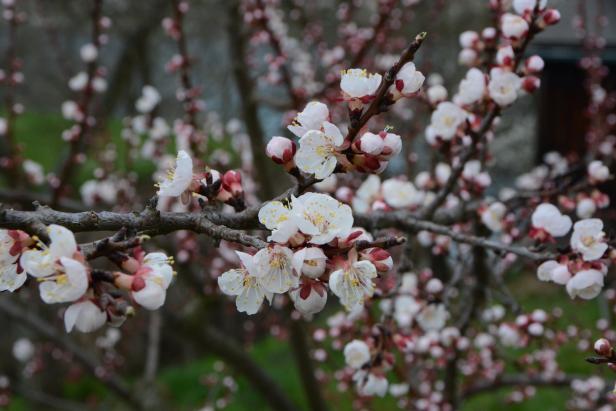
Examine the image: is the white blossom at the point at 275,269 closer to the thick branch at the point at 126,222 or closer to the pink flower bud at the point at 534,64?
the thick branch at the point at 126,222

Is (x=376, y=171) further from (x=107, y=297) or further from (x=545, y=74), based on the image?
(x=545, y=74)

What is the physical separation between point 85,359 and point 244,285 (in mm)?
2733

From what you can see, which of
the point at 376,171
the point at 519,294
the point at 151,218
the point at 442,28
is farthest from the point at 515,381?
the point at 442,28

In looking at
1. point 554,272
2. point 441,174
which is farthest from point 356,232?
point 441,174

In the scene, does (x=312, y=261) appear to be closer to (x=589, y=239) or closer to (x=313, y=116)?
(x=313, y=116)

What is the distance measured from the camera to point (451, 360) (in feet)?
8.86

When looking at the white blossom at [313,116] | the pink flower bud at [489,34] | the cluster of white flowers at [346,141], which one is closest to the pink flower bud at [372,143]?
the cluster of white flowers at [346,141]

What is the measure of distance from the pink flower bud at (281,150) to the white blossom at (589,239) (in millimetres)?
681

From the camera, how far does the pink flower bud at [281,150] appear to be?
45.5 inches

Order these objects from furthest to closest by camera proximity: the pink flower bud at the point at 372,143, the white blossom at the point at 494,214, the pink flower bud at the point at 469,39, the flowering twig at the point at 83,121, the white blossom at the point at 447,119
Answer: the flowering twig at the point at 83,121 < the pink flower bud at the point at 469,39 < the white blossom at the point at 494,214 < the white blossom at the point at 447,119 < the pink flower bud at the point at 372,143

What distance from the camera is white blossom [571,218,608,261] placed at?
52.1 inches

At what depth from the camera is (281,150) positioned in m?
1.16

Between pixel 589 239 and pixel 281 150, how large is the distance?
738 millimetres

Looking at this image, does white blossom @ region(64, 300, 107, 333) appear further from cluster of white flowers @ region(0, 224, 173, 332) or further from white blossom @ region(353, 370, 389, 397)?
white blossom @ region(353, 370, 389, 397)
